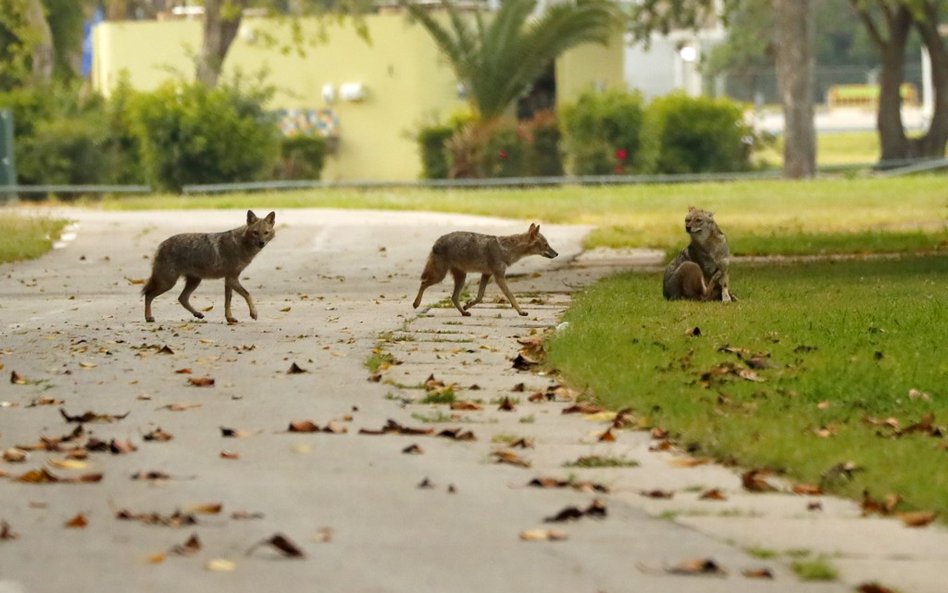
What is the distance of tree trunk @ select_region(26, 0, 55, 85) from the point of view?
4422cm

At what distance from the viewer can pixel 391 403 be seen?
10.6 metres

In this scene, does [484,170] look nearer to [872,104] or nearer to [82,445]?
[82,445]

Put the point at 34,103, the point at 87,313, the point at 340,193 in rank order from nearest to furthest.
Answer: the point at 87,313 → the point at 340,193 → the point at 34,103

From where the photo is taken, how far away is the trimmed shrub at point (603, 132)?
137ft

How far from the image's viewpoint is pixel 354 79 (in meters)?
46.1

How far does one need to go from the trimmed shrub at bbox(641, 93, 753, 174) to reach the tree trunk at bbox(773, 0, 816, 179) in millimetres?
1205

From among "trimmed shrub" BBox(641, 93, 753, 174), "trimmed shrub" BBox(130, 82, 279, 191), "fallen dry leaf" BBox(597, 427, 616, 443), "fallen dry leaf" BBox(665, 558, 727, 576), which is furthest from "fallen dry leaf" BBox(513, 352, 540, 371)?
"trimmed shrub" BBox(641, 93, 753, 174)

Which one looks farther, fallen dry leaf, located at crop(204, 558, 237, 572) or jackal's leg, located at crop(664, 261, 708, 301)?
jackal's leg, located at crop(664, 261, 708, 301)

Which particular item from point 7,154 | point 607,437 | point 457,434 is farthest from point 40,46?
point 607,437

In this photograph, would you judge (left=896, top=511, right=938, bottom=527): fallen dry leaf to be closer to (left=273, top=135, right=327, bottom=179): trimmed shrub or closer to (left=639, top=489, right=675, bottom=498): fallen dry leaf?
(left=639, top=489, right=675, bottom=498): fallen dry leaf

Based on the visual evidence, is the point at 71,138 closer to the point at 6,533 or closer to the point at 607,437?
the point at 607,437

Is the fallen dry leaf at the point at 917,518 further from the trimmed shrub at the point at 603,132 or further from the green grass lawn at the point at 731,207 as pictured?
the trimmed shrub at the point at 603,132

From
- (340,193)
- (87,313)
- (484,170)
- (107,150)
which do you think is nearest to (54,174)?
(107,150)

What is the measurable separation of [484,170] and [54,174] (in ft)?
29.9
